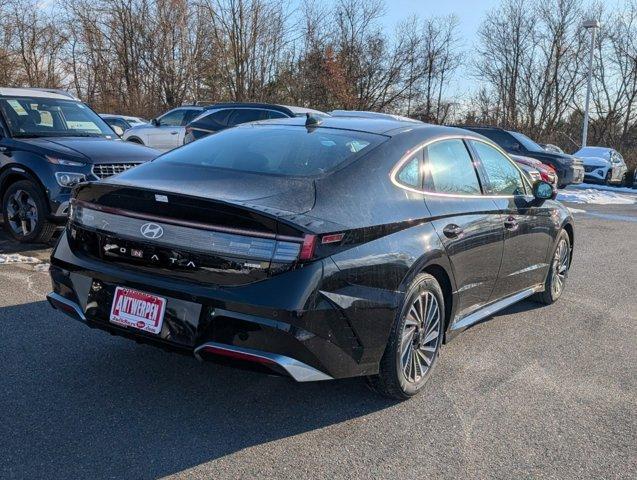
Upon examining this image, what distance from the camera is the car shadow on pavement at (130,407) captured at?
9.25ft

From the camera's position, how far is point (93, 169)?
660 cm

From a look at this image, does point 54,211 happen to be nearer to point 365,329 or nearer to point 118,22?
point 365,329

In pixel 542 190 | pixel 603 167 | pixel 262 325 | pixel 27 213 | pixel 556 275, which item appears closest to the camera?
pixel 262 325

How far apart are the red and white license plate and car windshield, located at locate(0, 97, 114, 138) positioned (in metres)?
4.99

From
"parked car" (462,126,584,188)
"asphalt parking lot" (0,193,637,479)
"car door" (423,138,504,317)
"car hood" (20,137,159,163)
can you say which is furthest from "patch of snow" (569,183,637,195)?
"car door" (423,138,504,317)

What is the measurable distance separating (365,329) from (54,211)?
458cm

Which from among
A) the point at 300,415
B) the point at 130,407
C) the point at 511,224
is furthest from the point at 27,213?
the point at 511,224

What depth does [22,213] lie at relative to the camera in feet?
22.5

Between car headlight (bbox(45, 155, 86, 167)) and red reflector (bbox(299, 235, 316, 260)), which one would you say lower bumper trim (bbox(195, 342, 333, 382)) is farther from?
car headlight (bbox(45, 155, 86, 167))

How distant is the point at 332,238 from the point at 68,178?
450 cm

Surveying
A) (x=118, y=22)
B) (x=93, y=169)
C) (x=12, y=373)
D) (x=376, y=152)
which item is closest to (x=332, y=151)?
(x=376, y=152)

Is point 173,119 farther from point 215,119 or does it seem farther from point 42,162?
point 42,162

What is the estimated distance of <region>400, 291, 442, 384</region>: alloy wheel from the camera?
3570mm

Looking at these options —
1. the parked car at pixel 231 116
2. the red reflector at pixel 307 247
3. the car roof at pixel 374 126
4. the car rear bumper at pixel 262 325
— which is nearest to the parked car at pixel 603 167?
the parked car at pixel 231 116
